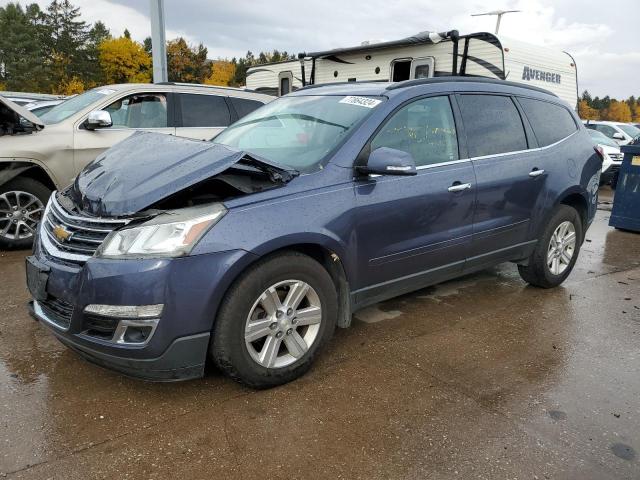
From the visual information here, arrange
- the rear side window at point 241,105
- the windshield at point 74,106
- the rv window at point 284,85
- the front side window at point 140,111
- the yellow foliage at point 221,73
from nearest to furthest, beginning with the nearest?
1. the windshield at point 74,106
2. the front side window at point 140,111
3. the rear side window at point 241,105
4. the rv window at point 284,85
5. the yellow foliage at point 221,73

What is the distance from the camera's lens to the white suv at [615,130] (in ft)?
51.2

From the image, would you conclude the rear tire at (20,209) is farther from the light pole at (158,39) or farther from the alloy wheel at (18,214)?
the light pole at (158,39)

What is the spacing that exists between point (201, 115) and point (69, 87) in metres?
56.6

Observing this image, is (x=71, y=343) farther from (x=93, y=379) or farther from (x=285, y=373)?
(x=285, y=373)

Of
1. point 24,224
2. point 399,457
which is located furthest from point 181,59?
Result: point 399,457

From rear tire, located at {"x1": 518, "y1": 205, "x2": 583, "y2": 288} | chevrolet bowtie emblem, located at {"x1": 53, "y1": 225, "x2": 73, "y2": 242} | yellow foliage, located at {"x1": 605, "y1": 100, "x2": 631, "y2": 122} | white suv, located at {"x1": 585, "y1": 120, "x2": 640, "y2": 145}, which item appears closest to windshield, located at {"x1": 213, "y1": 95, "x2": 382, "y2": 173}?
chevrolet bowtie emblem, located at {"x1": 53, "y1": 225, "x2": 73, "y2": 242}

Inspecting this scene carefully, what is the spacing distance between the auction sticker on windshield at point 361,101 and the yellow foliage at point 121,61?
2574 inches

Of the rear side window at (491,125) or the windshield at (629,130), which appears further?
the windshield at (629,130)

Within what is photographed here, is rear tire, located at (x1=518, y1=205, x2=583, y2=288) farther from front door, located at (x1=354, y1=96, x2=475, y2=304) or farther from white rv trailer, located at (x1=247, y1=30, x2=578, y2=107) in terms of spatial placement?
white rv trailer, located at (x1=247, y1=30, x2=578, y2=107)

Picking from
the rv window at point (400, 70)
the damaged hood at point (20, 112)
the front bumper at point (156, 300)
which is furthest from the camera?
the rv window at point (400, 70)

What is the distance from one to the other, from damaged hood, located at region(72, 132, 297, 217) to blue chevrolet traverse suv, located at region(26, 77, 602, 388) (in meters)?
0.01

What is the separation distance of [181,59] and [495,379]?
71.0 m

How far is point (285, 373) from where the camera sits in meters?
2.95

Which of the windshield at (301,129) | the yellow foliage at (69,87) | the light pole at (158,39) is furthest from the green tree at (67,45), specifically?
the windshield at (301,129)
